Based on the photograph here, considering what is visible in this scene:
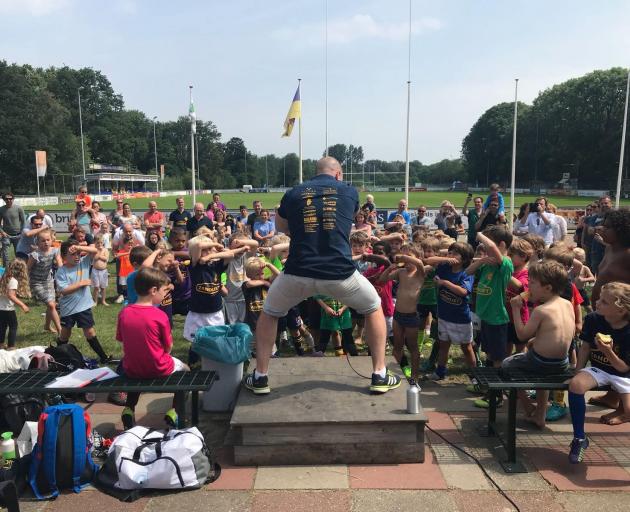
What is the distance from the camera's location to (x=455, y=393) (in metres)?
5.20

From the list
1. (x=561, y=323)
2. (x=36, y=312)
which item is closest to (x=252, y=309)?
(x=561, y=323)

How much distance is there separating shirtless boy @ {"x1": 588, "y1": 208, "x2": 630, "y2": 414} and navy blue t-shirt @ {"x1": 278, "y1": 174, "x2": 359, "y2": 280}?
257 centimetres

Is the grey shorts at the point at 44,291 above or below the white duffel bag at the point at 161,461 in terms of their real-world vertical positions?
above

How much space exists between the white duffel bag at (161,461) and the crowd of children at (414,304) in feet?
2.22

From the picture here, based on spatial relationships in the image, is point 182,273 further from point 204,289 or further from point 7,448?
point 7,448

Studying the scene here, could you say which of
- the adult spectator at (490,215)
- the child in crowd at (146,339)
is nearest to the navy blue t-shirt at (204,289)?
the child in crowd at (146,339)

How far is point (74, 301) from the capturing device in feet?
20.3

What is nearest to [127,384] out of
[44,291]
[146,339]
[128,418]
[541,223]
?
[146,339]

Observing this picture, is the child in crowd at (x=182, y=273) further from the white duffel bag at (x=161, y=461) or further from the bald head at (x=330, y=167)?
the white duffel bag at (x=161, y=461)

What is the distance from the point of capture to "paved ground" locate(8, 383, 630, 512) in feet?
10.7

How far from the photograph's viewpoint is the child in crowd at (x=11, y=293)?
20.6ft

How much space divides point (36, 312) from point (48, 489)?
6.56 m

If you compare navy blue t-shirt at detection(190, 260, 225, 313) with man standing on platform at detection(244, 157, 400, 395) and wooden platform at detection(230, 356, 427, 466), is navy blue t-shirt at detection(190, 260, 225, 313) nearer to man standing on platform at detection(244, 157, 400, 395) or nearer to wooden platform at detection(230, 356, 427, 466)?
man standing on platform at detection(244, 157, 400, 395)

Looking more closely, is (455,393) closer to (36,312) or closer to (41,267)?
(41,267)
